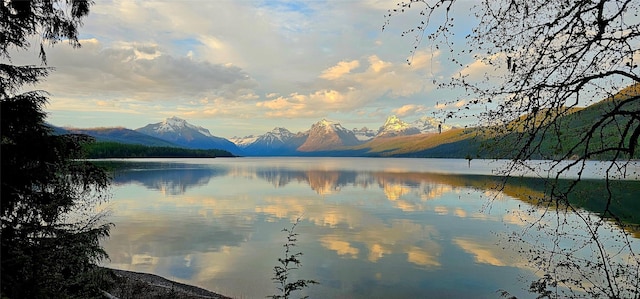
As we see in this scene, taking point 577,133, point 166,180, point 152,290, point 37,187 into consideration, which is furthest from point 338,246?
point 166,180

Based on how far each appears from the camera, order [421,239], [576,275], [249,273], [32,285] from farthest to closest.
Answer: [421,239]
[249,273]
[576,275]
[32,285]

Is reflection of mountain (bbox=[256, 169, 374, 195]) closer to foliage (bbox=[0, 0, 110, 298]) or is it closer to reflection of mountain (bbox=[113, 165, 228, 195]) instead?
reflection of mountain (bbox=[113, 165, 228, 195])

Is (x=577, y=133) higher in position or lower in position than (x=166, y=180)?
higher

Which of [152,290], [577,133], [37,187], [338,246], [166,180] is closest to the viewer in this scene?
[577,133]

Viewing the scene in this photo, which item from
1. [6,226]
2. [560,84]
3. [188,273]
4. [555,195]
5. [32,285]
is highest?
[560,84]

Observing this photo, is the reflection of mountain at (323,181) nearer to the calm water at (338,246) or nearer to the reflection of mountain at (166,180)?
the reflection of mountain at (166,180)

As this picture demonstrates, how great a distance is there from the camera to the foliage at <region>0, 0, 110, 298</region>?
6441 millimetres

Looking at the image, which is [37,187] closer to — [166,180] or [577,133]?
[577,133]

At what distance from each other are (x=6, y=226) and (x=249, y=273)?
11822 mm

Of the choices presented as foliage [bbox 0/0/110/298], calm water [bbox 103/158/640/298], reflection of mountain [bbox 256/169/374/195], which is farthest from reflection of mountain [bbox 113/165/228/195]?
foliage [bbox 0/0/110/298]

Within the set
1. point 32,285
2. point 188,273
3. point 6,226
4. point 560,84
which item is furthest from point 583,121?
point 188,273

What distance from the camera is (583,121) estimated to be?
201 inches

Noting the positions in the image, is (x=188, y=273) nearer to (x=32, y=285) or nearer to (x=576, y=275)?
(x=32, y=285)

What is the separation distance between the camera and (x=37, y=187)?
844 centimetres
